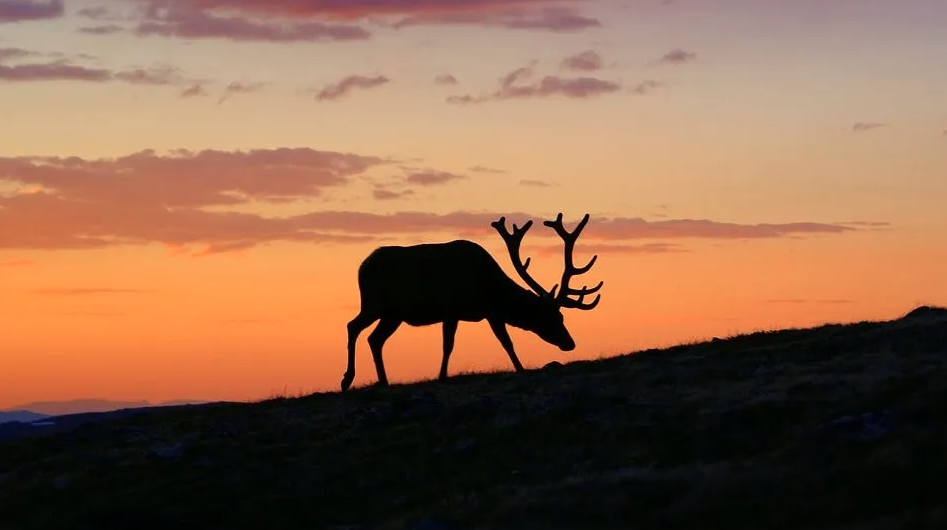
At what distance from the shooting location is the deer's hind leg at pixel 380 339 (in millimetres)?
30703

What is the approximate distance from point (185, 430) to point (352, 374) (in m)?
4.64

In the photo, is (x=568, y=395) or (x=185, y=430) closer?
(x=568, y=395)

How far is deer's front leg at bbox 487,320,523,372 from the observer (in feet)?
100

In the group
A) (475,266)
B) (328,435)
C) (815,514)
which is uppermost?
(475,266)

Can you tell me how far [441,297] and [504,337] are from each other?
1.80m

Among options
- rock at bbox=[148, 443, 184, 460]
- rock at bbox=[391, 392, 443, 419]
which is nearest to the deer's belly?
rock at bbox=[391, 392, 443, 419]

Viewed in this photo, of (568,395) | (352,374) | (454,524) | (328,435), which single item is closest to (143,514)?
(328,435)

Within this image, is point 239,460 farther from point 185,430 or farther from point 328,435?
point 185,430

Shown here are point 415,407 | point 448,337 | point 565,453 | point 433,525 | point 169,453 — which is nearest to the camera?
point 433,525

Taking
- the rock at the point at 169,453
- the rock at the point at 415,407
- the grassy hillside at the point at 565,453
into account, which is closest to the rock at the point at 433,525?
the grassy hillside at the point at 565,453

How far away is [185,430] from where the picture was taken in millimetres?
26969

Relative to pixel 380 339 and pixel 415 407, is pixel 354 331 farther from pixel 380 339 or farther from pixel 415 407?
pixel 415 407

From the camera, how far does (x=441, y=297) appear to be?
98.6 feet

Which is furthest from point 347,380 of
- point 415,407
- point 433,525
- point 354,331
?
point 433,525
